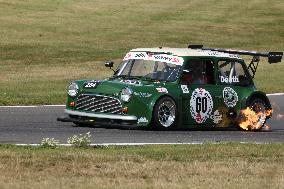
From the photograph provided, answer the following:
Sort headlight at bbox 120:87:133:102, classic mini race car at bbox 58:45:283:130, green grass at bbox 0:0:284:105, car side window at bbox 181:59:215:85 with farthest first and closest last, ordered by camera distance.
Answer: green grass at bbox 0:0:284:105 → car side window at bbox 181:59:215:85 → classic mini race car at bbox 58:45:283:130 → headlight at bbox 120:87:133:102

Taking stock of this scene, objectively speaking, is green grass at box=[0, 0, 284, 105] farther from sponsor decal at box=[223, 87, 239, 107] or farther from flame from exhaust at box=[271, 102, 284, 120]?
sponsor decal at box=[223, 87, 239, 107]

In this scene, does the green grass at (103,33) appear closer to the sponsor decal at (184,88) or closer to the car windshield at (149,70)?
the car windshield at (149,70)

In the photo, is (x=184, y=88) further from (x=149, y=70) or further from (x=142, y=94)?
(x=142, y=94)

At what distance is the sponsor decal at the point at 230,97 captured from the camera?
63.1 ft

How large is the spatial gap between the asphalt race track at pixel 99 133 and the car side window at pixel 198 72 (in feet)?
2.97

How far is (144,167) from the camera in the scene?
12.4m

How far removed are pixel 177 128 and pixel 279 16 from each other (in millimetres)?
37724

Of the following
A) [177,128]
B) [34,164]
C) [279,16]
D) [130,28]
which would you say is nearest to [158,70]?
[177,128]

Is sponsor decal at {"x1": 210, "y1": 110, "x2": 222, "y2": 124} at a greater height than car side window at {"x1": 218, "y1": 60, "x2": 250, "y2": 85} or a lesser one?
lesser

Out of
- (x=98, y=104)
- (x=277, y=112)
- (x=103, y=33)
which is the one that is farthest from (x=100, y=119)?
(x=103, y=33)

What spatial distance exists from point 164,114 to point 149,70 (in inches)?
44.0

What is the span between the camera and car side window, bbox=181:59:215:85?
1888 cm

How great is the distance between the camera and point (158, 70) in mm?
18906

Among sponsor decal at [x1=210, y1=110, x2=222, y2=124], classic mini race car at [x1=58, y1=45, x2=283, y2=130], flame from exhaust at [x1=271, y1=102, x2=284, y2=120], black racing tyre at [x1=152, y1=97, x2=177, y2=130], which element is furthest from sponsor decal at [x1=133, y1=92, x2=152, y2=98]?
flame from exhaust at [x1=271, y1=102, x2=284, y2=120]
